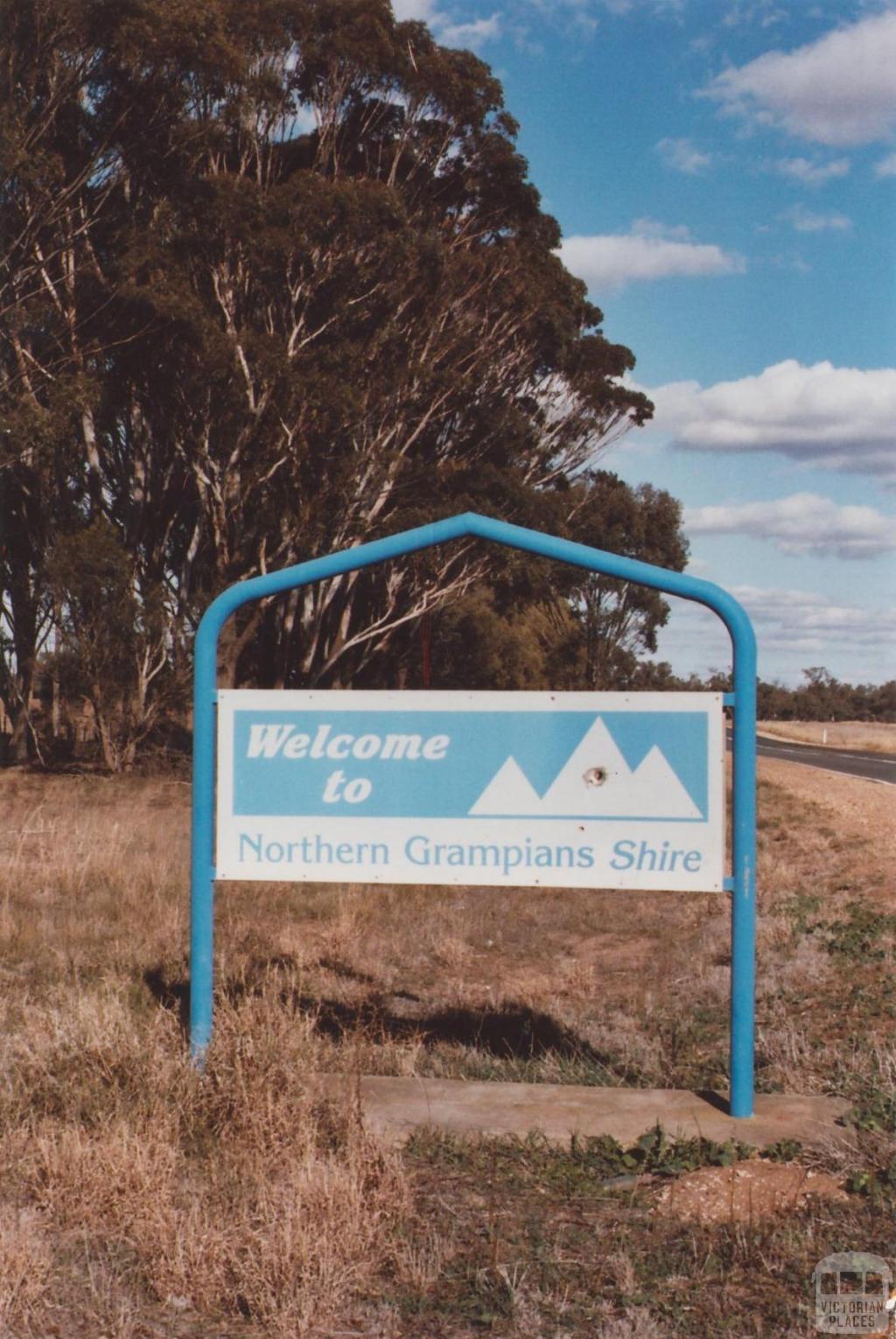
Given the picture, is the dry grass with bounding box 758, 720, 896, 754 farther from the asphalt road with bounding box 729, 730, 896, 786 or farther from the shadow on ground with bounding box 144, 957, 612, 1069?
the shadow on ground with bounding box 144, 957, 612, 1069

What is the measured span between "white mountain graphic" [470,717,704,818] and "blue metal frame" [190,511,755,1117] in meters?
0.25

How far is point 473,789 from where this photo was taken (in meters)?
4.86

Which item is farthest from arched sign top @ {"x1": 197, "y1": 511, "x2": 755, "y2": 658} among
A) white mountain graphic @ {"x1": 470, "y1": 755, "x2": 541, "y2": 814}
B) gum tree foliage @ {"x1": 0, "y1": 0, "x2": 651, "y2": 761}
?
gum tree foliage @ {"x1": 0, "y1": 0, "x2": 651, "y2": 761}

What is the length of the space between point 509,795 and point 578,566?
842 millimetres

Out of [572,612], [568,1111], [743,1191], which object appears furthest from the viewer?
[572,612]

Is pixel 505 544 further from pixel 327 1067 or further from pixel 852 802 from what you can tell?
pixel 852 802

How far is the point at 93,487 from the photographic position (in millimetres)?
22578

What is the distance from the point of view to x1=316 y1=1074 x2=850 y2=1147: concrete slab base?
4.43 metres

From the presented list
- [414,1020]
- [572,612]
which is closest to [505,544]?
[414,1020]

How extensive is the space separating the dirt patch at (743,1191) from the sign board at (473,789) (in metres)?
0.96

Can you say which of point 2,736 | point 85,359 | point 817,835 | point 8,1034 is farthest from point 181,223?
point 8,1034

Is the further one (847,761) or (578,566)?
(847,761)

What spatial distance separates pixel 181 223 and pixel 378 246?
3.04 m

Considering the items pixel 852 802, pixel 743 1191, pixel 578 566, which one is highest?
pixel 578 566
